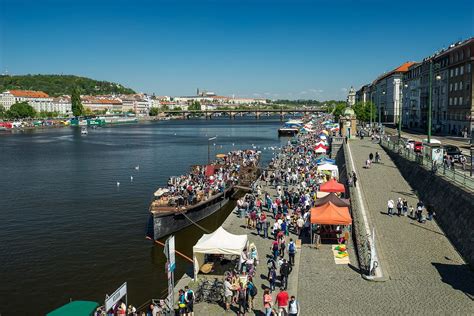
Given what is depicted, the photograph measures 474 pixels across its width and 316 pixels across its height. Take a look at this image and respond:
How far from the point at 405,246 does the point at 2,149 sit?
88.1m

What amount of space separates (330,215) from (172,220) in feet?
36.8

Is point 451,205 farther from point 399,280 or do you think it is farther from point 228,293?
point 228,293

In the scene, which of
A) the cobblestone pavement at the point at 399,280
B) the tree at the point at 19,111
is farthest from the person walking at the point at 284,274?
the tree at the point at 19,111

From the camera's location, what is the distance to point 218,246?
18.2 metres

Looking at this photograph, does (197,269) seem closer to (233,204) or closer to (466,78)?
(233,204)

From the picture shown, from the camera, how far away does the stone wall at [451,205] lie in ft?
61.1

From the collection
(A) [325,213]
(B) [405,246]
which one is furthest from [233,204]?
(B) [405,246]

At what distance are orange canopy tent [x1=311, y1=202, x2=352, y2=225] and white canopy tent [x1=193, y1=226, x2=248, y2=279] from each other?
151 inches

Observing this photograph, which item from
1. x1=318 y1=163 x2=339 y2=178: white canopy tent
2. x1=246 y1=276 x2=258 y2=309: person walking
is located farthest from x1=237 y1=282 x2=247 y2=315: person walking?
x1=318 y1=163 x2=339 y2=178: white canopy tent

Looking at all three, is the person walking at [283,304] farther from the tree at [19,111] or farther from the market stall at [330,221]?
the tree at [19,111]

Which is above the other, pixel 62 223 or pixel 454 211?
pixel 454 211

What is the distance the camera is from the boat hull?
27594mm

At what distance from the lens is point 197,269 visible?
17.9 m

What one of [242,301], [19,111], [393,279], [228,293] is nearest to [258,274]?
[228,293]
